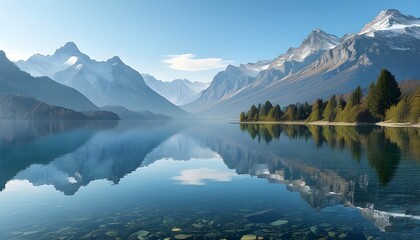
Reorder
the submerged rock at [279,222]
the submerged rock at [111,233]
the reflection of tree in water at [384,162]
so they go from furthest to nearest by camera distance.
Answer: the reflection of tree in water at [384,162], the submerged rock at [279,222], the submerged rock at [111,233]

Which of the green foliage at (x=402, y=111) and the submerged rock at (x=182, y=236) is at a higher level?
the green foliage at (x=402, y=111)

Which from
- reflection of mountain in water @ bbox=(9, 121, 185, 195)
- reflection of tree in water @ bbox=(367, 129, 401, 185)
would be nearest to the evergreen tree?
reflection of tree in water @ bbox=(367, 129, 401, 185)

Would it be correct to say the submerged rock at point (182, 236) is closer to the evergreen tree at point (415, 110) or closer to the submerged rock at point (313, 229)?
the submerged rock at point (313, 229)

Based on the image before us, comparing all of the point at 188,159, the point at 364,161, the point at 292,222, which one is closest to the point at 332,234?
the point at 292,222

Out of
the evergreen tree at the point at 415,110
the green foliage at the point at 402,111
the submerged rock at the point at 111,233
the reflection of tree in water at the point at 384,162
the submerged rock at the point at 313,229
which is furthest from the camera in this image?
the green foliage at the point at 402,111

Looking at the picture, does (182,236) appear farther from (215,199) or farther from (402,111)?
(402,111)

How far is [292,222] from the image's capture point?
92.2 feet

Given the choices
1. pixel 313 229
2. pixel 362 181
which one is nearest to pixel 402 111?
pixel 362 181

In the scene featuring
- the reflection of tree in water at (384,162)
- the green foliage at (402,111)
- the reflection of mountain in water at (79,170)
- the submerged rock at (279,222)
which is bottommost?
the submerged rock at (279,222)

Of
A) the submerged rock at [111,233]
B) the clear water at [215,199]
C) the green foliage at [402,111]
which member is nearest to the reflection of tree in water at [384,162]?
the clear water at [215,199]

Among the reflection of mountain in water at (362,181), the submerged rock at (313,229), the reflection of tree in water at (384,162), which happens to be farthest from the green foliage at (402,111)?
the submerged rock at (313,229)

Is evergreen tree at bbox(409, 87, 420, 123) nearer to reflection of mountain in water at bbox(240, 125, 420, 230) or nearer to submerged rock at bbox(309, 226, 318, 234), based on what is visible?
reflection of mountain in water at bbox(240, 125, 420, 230)

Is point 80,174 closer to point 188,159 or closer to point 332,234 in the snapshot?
point 188,159

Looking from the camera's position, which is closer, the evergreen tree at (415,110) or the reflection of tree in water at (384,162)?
the reflection of tree in water at (384,162)
